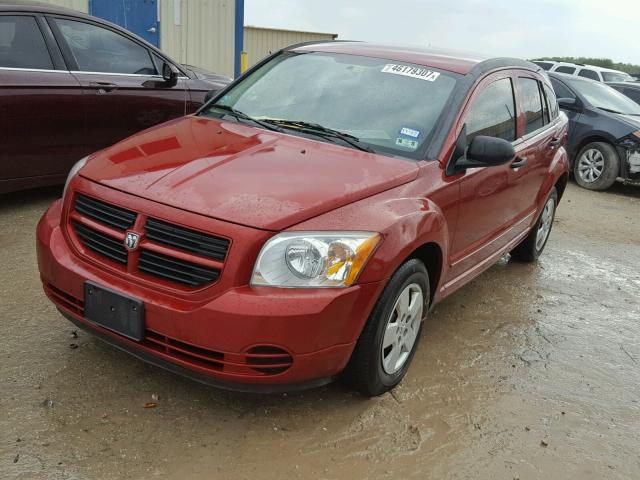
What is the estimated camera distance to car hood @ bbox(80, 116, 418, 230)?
8.41 feet

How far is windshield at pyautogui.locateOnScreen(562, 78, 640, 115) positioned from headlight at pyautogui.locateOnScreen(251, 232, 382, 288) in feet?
27.5

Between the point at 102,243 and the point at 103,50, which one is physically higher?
the point at 103,50

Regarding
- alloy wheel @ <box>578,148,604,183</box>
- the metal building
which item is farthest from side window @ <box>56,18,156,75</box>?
alloy wheel @ <box>578,148,604,183</box>

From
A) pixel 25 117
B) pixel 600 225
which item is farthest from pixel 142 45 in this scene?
pixel 600 225

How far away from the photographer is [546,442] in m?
2.89

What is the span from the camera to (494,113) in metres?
3.94

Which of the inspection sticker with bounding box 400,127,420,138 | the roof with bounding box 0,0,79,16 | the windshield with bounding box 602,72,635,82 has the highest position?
the roof with bounding box 0,0,79,16

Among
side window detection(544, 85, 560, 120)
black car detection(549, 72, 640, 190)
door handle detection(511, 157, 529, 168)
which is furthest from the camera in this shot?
black car detection(549, 72, 640, 190)

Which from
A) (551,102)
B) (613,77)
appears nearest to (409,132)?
(551,102)

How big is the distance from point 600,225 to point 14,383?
21.2 feet

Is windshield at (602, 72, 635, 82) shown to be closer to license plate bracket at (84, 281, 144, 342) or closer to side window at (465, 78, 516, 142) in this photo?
side window at (465, 78, 516, 142)

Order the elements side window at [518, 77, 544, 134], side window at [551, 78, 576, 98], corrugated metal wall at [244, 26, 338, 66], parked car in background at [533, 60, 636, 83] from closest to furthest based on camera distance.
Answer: side window at [518, 77, 544, 134]
side window at [551, 78, 576, 98]
parked car in background at [533, 60, 636, 83]
corrugated metal wall at [244, 26, 338, 66]

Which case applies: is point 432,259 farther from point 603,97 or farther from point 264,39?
point 264,39

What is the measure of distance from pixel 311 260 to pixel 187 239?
50cm
